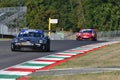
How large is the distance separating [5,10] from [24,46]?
5883cm

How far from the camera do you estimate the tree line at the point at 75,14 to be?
90.0 meters

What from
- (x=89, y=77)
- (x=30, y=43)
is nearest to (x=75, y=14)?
(x=30, y=43)

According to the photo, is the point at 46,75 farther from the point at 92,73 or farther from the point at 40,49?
the point at 40,49

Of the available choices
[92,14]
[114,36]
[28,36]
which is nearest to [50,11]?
[92,14]

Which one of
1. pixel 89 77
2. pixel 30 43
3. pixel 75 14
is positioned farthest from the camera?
pixel 75 14

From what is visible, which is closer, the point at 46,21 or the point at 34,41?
the point at 34,41

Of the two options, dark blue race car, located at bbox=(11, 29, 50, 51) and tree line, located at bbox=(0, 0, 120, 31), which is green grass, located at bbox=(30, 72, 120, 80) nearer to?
dark blue race car, located at bbox=(11, 29, 50, 51)

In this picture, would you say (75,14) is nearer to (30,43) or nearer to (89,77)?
(30,43)

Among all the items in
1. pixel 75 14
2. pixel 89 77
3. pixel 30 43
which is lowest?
pixel 89 77

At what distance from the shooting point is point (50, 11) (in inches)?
3814

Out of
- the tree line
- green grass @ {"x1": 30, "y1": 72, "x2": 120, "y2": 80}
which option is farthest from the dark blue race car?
the tree line

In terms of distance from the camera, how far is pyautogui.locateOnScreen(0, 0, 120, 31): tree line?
90.0 m

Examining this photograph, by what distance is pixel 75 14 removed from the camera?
108 metres

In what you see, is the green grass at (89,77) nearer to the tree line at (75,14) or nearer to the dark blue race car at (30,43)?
the dark blue race car at (30,43)
